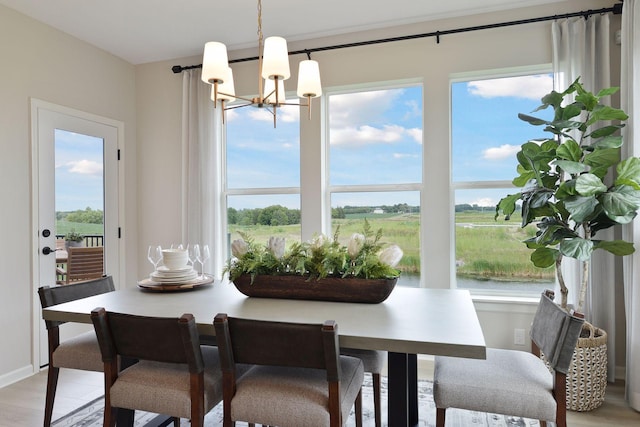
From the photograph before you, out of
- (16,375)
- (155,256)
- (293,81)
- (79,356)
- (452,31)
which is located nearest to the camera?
(79,356)

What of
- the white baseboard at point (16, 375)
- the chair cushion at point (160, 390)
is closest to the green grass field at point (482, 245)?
the chair cushion at point (160, 390)

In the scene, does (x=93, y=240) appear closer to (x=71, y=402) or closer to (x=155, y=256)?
(x=155, y=256)

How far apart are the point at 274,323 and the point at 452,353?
594 mm

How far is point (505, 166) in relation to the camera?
3.22 m

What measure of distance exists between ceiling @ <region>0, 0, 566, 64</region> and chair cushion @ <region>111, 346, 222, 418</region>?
103 inches

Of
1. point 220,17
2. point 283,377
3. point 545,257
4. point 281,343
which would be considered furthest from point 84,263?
point 545,257

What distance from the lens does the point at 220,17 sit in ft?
10.6

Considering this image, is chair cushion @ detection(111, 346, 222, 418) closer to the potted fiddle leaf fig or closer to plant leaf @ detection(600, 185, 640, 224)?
the potted fiddle leaf fig

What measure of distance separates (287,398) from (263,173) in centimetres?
270

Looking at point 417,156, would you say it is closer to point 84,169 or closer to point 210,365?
point 210,365

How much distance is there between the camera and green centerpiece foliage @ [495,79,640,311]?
7.47 feet

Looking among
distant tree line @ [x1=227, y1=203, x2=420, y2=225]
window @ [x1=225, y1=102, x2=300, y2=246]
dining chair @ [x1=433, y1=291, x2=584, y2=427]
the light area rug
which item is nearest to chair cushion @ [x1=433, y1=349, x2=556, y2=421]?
dining chair @ [x1=433, y1=291, x2=584, y2=427]

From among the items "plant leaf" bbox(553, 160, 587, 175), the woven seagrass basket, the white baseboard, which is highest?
"plant leaf" bbox(553, 160, 587, 175)

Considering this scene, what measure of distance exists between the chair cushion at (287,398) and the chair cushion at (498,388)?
425mm
